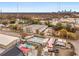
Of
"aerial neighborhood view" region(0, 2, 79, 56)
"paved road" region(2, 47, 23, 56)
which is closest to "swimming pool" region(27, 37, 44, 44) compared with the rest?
"aerial neighborhood view" region(0, 2, 79, 56)

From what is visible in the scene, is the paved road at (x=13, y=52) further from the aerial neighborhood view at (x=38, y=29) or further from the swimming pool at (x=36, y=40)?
the swimming pool at (x=36, y=40)

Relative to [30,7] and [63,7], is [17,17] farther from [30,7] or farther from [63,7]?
[63,7]

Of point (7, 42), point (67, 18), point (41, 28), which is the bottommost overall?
point (7, 42)

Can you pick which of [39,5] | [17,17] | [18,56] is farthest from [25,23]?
[18,56]

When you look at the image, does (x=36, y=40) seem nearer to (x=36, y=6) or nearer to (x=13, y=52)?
(x=13, y=52)

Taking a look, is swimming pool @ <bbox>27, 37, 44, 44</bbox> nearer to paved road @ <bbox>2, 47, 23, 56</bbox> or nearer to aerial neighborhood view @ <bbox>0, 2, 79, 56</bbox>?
aerial neighborhood view @ <bbox>0, 2, 79, 56</bbox>

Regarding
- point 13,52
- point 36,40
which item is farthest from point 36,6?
point 13,52

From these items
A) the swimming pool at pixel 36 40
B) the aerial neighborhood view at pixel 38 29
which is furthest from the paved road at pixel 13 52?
the swimming pool at pixel 36 40

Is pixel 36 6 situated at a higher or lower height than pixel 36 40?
higher
